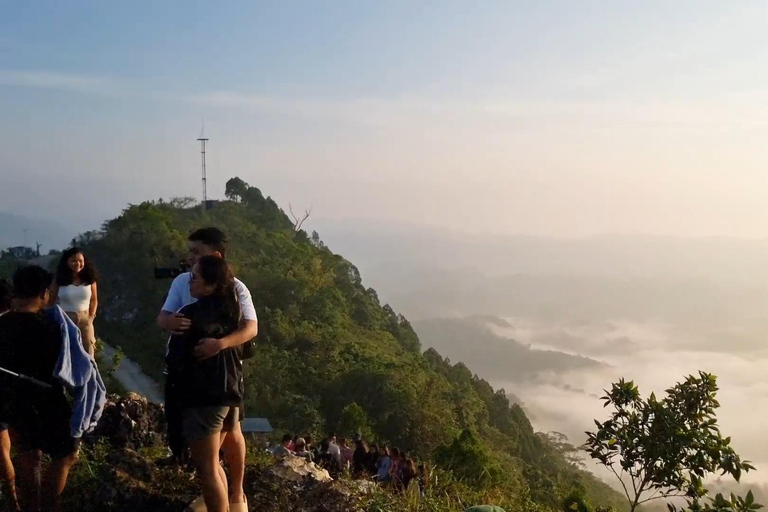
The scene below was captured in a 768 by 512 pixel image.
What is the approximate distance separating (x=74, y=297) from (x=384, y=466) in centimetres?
397

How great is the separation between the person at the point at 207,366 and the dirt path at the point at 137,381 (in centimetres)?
2006

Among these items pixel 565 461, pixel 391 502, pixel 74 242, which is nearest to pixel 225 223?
pixel 74 242

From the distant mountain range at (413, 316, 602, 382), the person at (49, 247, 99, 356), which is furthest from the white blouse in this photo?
the distant mountain range at (413, 316, 602, 382)

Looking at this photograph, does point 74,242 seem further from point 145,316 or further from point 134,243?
point 145,316

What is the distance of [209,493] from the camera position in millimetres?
4055

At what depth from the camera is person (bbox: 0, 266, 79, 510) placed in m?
4.09

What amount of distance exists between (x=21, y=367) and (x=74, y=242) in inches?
1545

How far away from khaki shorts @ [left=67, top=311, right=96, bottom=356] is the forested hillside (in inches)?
428

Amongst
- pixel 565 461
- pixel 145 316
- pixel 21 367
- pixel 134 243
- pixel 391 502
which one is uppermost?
pixel 134 243

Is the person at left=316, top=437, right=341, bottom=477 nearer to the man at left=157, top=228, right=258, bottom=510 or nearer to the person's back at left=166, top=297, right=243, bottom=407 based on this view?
the man at left=157, top=228, right=258, bottom=510

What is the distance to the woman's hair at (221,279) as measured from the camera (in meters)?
3.93

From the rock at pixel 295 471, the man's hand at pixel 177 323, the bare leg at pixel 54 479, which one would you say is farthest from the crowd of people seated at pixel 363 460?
the man's hand at pixel 177 323

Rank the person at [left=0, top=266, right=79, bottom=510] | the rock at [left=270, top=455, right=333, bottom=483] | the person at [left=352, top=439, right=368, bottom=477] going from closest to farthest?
the person at [left=0, top=266, right=79, bottom=510]
the rock at [left=270, top=455, right=333, bottom=483]
the person at [left=352, top=439, right=368, bottom=477]

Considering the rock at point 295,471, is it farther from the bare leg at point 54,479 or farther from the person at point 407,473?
the person at point 407,473
